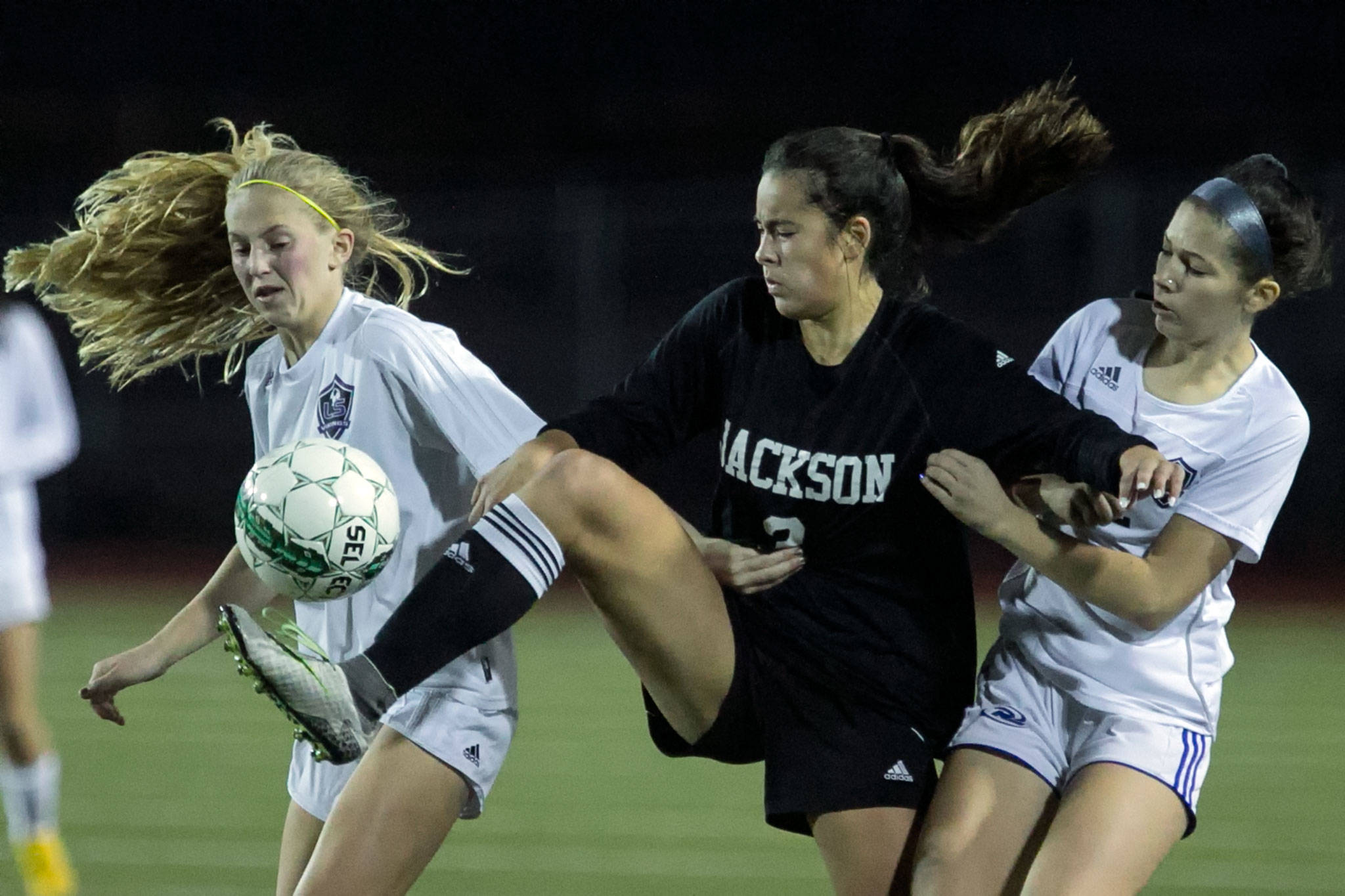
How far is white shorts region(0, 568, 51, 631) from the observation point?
4402 mm

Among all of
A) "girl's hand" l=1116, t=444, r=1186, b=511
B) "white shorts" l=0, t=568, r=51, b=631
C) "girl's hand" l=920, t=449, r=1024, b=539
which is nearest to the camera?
"girl's hand" l=1116, t=444, r=1186, b=511

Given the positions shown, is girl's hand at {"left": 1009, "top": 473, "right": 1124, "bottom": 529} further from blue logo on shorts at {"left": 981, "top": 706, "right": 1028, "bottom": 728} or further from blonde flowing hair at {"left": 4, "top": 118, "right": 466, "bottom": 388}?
blonde flowing hair at {"left": 4, "top": 118, "right": 466, "bottom": 388}

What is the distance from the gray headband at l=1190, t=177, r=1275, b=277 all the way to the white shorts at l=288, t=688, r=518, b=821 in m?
1.50

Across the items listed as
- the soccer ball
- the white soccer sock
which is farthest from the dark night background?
the soccer ball

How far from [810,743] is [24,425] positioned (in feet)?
9.49

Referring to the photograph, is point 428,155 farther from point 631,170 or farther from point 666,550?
point 666,550

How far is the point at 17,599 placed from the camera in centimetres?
442

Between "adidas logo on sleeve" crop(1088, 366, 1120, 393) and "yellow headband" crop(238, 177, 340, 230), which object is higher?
"yellow headband" crop(238, 177, 340, 230)

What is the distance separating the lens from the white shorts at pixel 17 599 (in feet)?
14.4

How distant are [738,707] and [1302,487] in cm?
831

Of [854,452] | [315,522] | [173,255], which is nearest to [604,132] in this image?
[173,255]

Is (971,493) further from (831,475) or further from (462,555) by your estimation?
(462,555)

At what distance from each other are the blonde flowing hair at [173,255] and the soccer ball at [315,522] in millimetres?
633

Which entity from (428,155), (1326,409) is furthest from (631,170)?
(1326,409)
